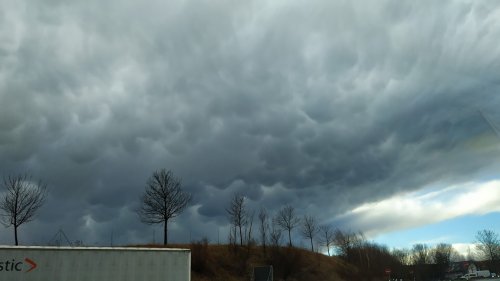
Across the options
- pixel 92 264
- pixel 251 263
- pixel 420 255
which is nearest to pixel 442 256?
pixel 420 255

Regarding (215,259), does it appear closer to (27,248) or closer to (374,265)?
(27,248)

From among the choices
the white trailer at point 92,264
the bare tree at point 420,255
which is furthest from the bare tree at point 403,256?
the white trailer at point 92,264

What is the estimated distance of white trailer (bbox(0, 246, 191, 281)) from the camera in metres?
26.6

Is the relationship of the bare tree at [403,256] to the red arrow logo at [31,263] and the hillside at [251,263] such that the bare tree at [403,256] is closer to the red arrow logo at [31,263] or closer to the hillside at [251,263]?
the hillside at [251,263]

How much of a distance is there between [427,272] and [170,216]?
10789cm

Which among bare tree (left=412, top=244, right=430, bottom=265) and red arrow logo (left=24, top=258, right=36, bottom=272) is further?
bare tree (left=412, top=244, right=430, bottom=265)

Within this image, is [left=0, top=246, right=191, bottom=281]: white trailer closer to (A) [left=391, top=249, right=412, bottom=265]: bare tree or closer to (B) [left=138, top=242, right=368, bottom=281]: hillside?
(B) [left=138, top=242, right=368, bottom=281]: hillside

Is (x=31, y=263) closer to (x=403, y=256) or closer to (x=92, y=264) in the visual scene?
(x=92, y=264)

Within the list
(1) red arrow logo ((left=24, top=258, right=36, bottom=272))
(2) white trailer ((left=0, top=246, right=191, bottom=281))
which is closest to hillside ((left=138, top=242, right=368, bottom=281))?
(2) white trailer ((left=0, top=246, right=191, bottom=281))

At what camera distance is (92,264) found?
1121 inches

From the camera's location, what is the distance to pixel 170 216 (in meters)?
61.9

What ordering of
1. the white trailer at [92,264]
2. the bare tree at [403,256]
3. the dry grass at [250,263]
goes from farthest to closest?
1. the bare tree at [403,256]
2. the dry grass at [250,263]
3. the white trailer at [92,264]

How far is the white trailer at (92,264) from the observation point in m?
26.6

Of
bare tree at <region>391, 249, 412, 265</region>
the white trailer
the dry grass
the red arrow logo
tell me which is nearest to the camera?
the white trailer
